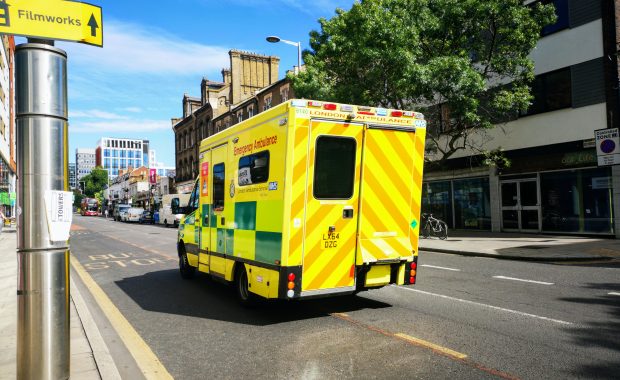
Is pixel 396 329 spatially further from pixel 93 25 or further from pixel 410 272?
pixel 93 25

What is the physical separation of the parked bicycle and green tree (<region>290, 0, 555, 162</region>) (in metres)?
3.58

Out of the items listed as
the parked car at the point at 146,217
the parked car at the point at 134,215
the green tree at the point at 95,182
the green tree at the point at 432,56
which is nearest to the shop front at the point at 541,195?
the green tree at the point at 432,56

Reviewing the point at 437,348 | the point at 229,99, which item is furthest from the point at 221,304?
the point at 229,99

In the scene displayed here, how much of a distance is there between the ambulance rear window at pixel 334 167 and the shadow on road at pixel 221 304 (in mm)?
1862

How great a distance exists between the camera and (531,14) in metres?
18.3

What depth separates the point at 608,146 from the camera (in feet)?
46.2

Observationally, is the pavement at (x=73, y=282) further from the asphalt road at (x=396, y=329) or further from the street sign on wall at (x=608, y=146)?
the street sign on wall at (x=608, y=146)

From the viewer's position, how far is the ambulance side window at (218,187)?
320 inches

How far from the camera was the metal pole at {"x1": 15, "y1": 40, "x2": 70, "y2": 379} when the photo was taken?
3.55 meters

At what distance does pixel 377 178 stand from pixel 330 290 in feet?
5.79

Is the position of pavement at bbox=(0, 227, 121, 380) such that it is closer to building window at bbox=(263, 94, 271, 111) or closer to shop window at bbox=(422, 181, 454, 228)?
shop window at bbox=(422, 181, 454, 228)

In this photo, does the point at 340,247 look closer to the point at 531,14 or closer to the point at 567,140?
the point at 567,140

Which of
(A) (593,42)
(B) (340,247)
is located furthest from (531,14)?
(B) (340,247)

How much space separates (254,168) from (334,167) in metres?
1.28
